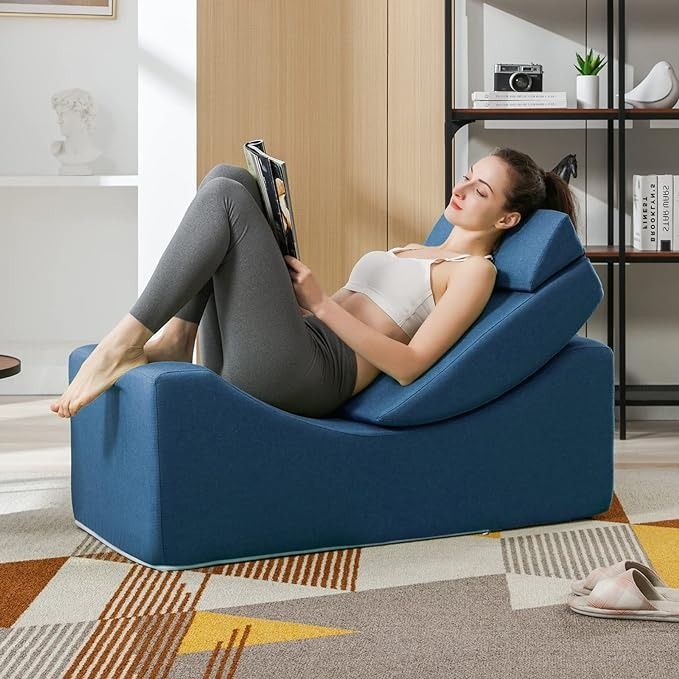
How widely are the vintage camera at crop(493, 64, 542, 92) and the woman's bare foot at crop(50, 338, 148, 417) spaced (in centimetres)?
208

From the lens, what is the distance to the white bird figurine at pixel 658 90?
12.9 ft

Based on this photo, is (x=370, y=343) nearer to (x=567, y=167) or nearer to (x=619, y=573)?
(x=619, y=573)

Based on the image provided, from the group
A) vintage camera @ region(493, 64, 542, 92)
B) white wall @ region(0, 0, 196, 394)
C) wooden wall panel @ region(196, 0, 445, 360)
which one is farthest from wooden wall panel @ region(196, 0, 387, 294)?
white wall @ region(0, 0, 196, 394)

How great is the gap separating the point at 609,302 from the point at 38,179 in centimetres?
230

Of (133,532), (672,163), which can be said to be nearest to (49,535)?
(133,532)

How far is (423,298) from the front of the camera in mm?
2611

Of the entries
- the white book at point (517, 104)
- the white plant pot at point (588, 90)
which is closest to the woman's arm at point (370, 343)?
the white book at point (517, 104)

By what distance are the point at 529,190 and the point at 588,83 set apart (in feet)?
4.98

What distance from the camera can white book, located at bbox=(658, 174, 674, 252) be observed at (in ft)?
13.0

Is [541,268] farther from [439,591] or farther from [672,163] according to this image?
[672,163]

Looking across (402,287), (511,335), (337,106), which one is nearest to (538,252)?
A: (511,335)

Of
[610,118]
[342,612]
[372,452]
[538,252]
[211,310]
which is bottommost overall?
[342,612]

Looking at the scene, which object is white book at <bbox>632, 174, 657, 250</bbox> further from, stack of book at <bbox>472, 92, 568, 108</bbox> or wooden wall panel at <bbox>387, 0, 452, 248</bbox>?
wooden wall panel at <bbox>387, 0, 452, 248</bbox>

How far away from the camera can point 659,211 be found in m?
3.97
